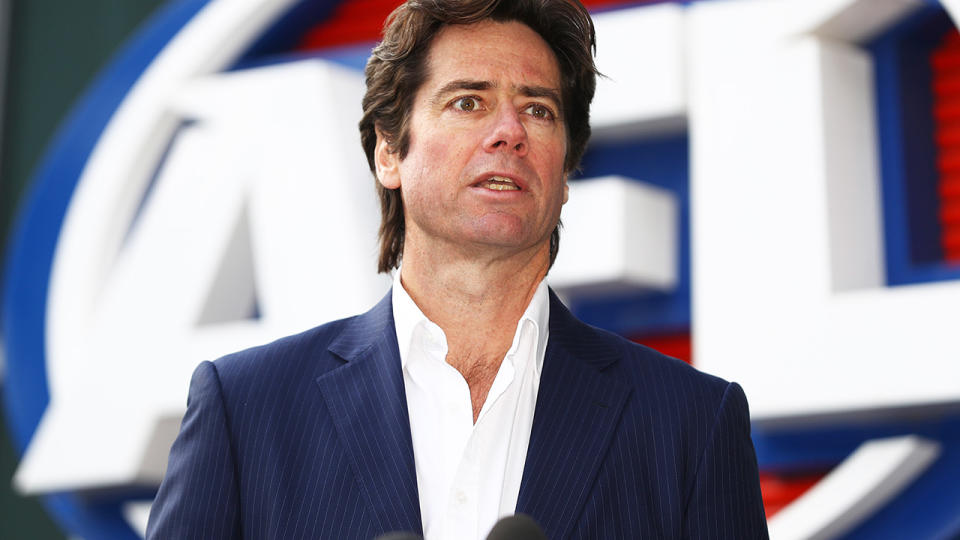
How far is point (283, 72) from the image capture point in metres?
4.50

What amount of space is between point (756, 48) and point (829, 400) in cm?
108

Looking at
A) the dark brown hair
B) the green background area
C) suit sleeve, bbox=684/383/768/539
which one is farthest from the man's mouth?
the green background area

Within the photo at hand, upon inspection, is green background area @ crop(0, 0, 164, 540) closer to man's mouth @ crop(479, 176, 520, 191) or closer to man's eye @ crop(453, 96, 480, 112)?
man's eye @ crop(453, 96, 480, 112)

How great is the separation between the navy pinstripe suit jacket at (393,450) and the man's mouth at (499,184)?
264 millimetres

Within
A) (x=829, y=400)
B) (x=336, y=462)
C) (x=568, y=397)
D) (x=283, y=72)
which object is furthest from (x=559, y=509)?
(x=283, y=72)

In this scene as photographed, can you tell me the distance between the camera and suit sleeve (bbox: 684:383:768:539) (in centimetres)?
188

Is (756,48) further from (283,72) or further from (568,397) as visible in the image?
(568,397)

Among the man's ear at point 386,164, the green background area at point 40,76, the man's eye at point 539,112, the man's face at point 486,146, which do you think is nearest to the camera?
the man's face at point 486,146

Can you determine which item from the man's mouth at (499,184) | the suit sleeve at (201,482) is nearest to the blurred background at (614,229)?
the man's mouth at (499,184)

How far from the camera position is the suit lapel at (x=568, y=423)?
1847 millimetres

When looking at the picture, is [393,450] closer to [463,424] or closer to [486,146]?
[463,424]

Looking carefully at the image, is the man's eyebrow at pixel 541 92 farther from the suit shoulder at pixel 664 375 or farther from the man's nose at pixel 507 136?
the suit shoulder at pixel 664 375

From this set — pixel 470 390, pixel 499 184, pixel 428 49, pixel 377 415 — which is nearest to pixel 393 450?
pixel 377 415

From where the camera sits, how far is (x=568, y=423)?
194 centimetres
